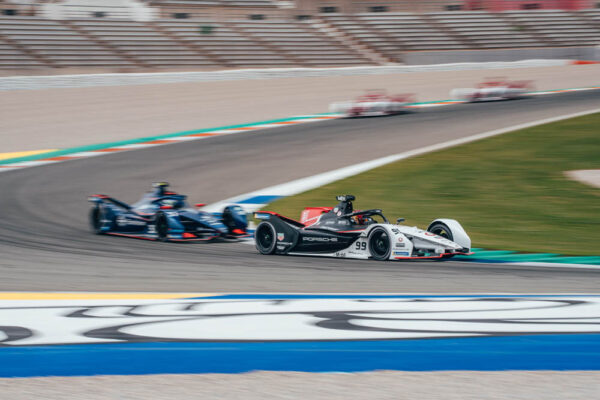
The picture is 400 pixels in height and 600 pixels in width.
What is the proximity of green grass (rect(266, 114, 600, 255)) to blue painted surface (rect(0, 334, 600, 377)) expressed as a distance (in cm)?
476

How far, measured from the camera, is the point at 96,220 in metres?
11.5

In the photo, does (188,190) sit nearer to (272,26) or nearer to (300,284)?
(300,284)

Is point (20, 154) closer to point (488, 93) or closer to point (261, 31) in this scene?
point (488, 93)

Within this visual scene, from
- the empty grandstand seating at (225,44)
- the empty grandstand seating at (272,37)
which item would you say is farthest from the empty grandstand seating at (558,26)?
the empty grandstand seating at (225,44)

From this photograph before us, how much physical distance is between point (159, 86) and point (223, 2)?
15.4 metres

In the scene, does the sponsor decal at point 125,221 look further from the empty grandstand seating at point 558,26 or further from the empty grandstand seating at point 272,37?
the empty grandstand seating at point 558,26

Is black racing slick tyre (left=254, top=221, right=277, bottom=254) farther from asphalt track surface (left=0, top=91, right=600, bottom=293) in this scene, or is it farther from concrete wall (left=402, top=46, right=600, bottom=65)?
concrete wall (left=402, top=46, right=600, bottom=65)

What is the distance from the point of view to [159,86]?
1109 inches

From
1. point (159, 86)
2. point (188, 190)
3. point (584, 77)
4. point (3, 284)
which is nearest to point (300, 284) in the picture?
point (3, 284)

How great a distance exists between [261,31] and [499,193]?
985 inches

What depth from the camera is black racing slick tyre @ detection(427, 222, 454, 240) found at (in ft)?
30.1

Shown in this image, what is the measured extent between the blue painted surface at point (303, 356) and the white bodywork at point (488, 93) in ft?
75.0

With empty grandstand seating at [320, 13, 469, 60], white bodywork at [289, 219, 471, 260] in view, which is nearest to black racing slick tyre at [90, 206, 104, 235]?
white bodywork at [289, 219, 471, 260]

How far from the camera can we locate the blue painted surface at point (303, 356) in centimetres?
464
